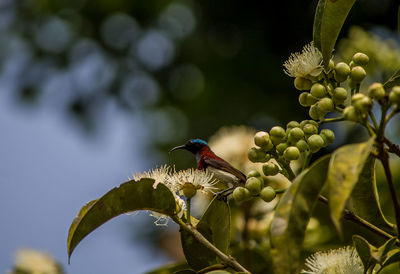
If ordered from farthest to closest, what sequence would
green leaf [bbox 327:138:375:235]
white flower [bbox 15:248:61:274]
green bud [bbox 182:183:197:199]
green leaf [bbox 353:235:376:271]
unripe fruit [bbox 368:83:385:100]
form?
1. white flower [bbox 15:248:61:274]
2. green bud [bbox 182:183:197:199]
3. green leaf [bbox 353:235:376:271]
4. unripe fruit [bbox 368:83:385:100]
5. green leaf [bbox 327:138:375:235]

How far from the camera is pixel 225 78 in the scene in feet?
14.9

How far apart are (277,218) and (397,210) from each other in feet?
0.65

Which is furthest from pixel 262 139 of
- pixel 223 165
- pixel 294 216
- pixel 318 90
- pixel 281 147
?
pixel 223 165

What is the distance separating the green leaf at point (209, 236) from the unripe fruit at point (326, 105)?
308 millimetres

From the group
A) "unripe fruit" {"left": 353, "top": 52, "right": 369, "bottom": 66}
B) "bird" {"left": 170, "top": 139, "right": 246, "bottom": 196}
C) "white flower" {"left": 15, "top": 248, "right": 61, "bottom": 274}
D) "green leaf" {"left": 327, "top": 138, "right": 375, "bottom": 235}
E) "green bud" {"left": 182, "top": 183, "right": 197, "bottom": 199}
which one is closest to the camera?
"green leaf" {"left": 327, "top": 138, "right": 375, "bottom": 235}

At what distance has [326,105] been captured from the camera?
0.96 meters

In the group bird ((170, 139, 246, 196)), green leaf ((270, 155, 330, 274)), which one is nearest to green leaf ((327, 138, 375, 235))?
green leaf ((270, 155, 330, 274))

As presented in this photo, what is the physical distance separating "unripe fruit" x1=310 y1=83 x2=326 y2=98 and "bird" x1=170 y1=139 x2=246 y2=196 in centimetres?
36

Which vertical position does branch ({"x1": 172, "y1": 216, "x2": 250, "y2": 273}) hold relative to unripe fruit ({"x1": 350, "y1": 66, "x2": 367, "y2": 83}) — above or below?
below

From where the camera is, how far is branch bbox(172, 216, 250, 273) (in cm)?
94

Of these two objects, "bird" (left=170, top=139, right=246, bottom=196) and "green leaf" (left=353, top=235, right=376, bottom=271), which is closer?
"green leaf" (left=353, top=235, right=376, bottom=271)

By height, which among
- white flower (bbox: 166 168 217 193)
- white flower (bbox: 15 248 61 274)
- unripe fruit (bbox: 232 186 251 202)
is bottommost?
unripe fruit (bbox: 232 186 251 202)

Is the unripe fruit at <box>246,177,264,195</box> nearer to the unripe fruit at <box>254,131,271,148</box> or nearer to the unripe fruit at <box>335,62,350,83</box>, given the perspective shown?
the unripe fruit at <box>254,131,271,148</box>

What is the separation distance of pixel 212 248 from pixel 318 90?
0.36 m
